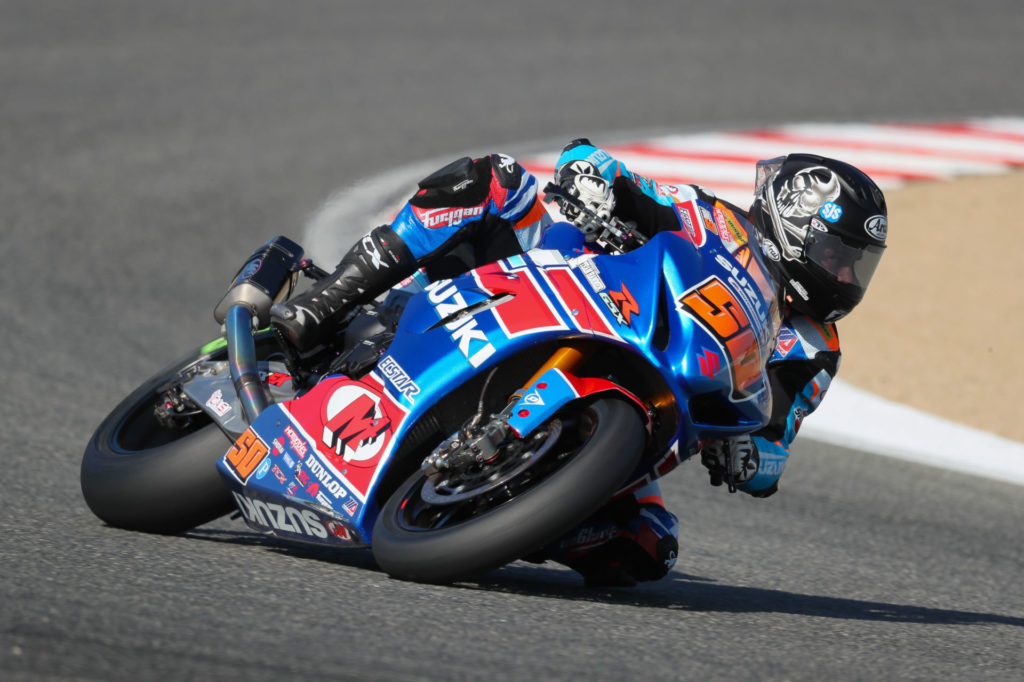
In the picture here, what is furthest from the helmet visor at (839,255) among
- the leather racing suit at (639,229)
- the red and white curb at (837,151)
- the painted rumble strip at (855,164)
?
the red and white curb at (837,151)

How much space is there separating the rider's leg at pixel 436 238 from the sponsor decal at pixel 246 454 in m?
0.37

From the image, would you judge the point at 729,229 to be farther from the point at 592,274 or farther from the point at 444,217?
the point at 444,217

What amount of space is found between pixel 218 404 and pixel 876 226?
213 cm

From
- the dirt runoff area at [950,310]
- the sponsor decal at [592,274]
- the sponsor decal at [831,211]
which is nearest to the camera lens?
the sponsor decal at [592,274]

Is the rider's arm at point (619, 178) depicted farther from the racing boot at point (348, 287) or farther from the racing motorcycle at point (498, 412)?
the racing boot at point (348, 287)

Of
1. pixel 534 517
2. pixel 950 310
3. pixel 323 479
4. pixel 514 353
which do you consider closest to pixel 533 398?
pixel 514 353

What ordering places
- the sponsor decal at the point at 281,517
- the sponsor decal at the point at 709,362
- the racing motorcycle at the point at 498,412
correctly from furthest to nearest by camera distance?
the sponsor decal at the point at 281,517 < the sponsor decal at the point at 709,362 < the racing motorcycle at the point at 498,412

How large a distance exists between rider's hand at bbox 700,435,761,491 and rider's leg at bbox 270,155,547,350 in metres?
0.88

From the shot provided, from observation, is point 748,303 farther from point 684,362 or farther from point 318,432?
point 318,432

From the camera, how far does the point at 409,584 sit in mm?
3752

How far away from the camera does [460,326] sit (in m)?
3.96

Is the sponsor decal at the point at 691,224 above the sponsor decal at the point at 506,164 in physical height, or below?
below

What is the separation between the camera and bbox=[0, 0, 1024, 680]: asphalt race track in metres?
3.29

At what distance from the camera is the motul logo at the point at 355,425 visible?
3.97 meters
